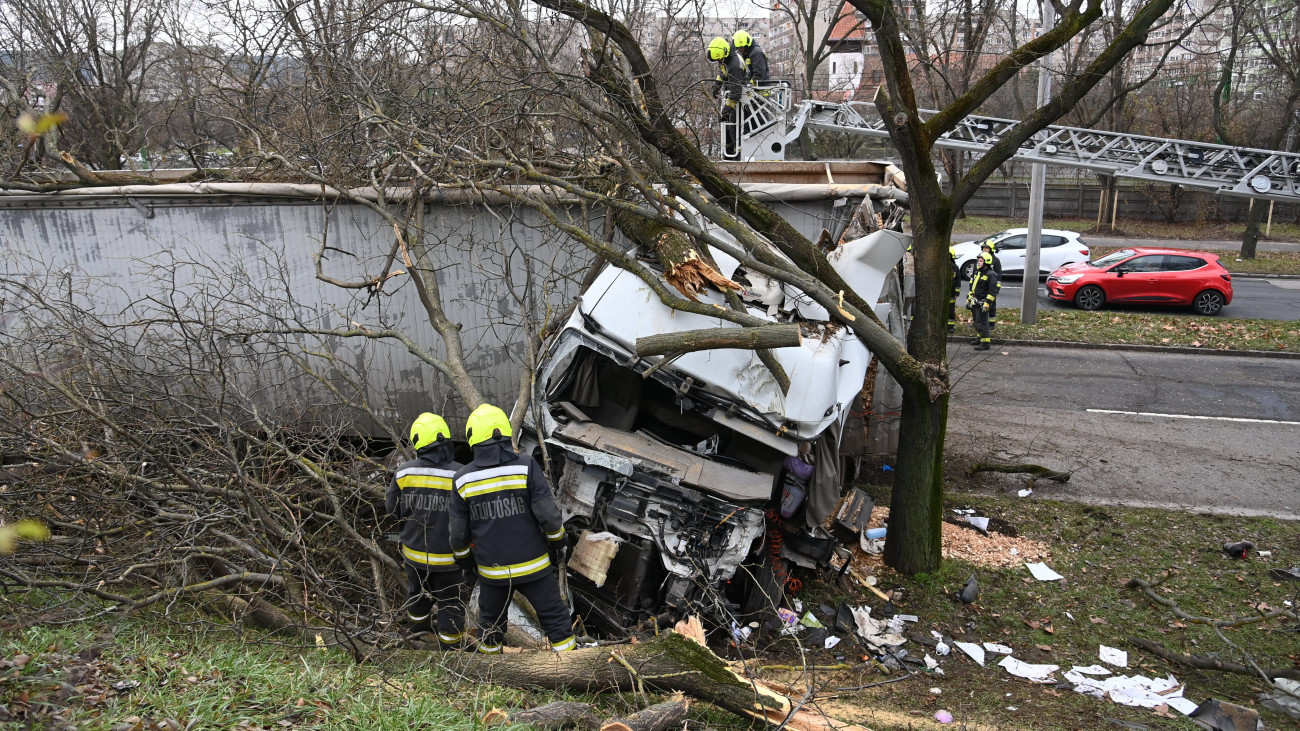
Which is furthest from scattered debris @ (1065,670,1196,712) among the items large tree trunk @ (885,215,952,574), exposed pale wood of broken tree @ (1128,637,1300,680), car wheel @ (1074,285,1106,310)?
car wheel @ (1074,285,1106,310)

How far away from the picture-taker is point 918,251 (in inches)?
217

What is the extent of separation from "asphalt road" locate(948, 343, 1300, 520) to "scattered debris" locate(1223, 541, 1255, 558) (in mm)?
762

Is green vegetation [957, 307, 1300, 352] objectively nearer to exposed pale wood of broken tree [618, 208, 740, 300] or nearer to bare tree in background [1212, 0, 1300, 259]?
bare tree in background [1212, 0, 1300, 259]

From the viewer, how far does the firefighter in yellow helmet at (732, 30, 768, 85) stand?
897cm

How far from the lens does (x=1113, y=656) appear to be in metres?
4.79

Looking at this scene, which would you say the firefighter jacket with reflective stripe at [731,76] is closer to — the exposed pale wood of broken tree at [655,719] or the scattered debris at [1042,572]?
the scattered debris at [1042,572]

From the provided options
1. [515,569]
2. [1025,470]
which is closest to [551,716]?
[515,569]

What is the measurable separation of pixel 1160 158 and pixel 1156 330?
2649mm

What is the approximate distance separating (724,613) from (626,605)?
1.98ft

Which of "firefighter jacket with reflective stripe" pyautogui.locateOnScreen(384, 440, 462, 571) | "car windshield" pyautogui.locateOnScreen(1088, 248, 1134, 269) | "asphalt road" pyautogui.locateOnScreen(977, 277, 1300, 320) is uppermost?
"car windshield" pyautogui.locateOnScreen(1088, 248, 1134, 269)

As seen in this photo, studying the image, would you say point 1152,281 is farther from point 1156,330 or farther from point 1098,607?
point 1098,607

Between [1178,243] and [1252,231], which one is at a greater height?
[1252,231]

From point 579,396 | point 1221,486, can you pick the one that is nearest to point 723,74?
point 579,396

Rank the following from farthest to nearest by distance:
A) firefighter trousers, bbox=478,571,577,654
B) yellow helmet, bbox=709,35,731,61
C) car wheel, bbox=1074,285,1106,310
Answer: car wheel, bbox=1074,285,1106,310, yellow helmet, bbox=709,35,731,61, firefighter trousers, bbox=478,571,577,654
